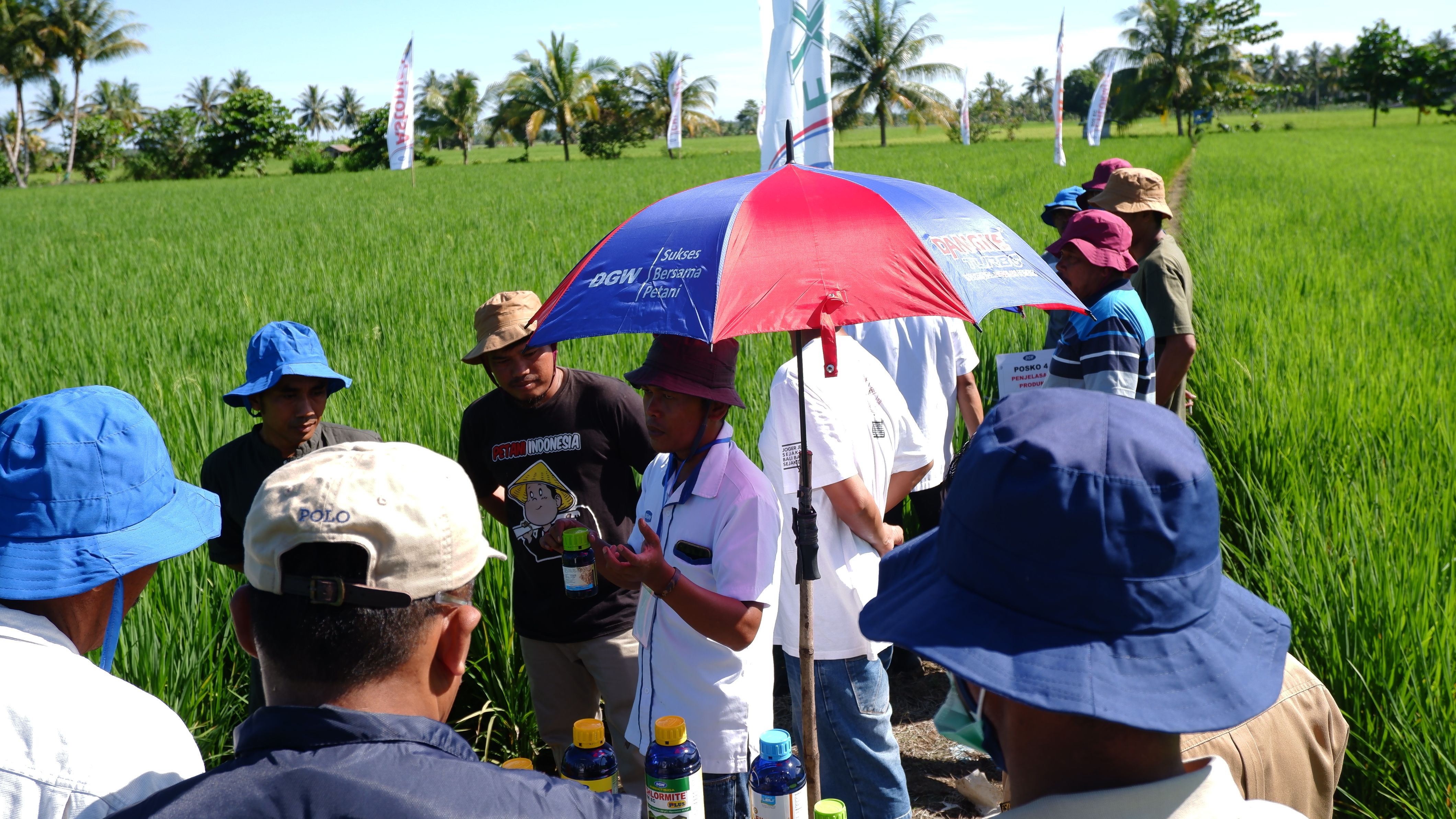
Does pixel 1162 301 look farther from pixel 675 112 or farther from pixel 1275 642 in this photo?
pixel 675 112

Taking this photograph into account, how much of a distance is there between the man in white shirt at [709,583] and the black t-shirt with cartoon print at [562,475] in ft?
1.66

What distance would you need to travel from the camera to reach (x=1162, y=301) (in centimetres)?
→ 401

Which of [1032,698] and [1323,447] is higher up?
[1032,698]

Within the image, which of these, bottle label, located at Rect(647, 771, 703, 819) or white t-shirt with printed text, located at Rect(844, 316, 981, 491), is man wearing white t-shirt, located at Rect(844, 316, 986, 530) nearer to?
white t-shirt with printed text, located at Rect(844, 316, 981, 491)

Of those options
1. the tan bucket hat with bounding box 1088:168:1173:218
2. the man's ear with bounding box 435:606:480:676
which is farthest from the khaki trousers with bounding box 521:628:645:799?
the tan bucket hat with bounding box 1088:168:1173:218

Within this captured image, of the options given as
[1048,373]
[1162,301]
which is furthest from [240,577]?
[1162,301]

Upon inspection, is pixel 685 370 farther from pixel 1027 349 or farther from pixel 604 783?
pixel 1027 349

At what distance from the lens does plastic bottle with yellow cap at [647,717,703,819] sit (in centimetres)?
174

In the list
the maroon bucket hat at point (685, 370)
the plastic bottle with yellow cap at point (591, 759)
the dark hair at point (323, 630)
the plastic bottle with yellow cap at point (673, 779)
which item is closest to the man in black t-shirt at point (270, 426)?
the maroon bucket hat at point (685, 370)

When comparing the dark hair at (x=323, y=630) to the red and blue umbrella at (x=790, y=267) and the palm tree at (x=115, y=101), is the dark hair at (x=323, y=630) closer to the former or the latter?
the red and blue umbrella at (x=790, y=267)

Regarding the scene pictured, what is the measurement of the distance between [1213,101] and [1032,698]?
60.7 m

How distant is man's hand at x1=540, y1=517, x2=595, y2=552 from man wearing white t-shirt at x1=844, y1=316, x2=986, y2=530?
131 centimetres

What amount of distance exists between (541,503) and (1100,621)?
83.1 inches

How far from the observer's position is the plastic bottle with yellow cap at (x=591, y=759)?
5.76 ft
